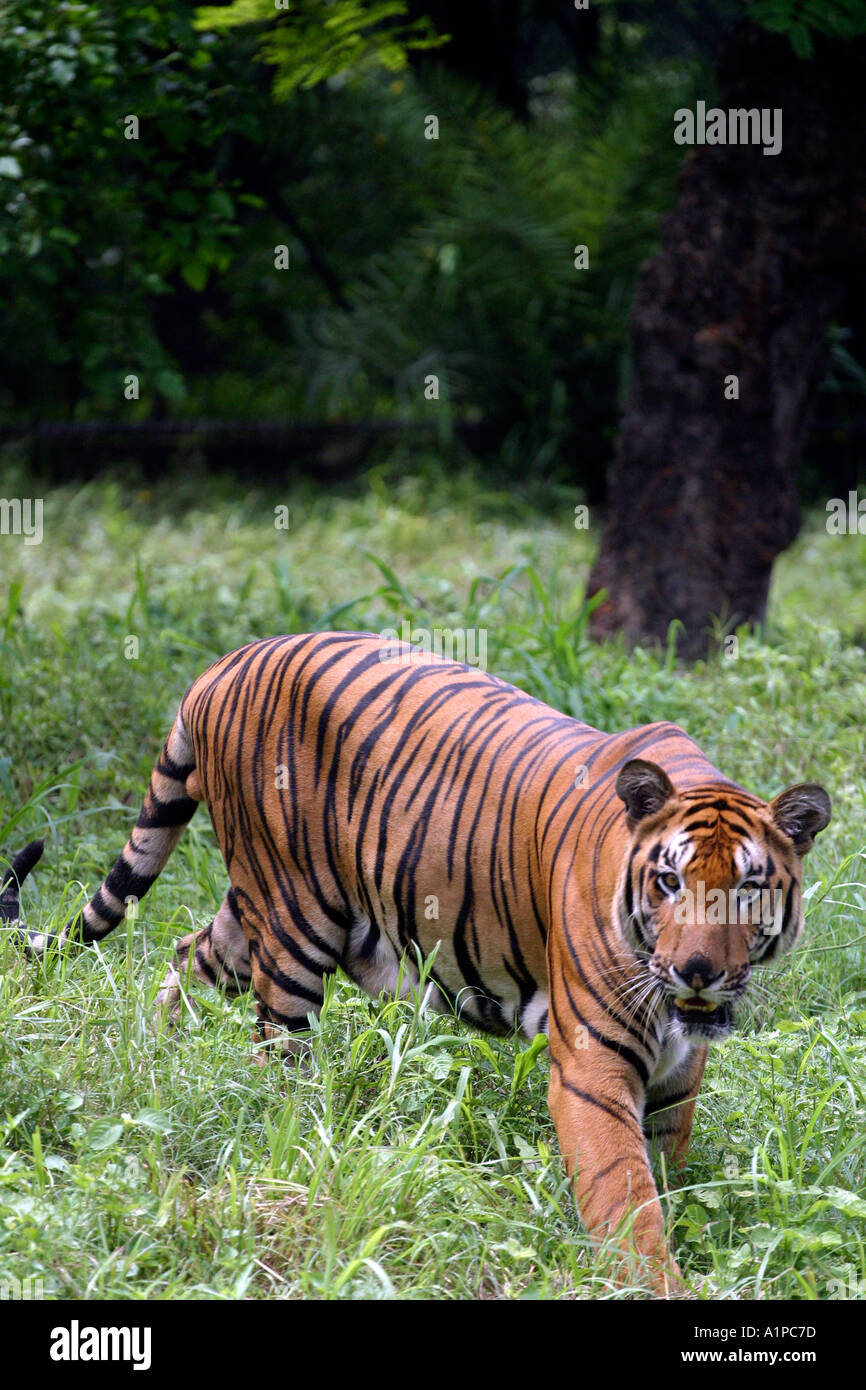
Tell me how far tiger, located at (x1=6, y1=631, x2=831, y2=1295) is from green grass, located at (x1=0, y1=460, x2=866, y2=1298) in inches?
4.4

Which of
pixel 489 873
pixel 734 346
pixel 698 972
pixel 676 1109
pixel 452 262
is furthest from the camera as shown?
pixel 452 262

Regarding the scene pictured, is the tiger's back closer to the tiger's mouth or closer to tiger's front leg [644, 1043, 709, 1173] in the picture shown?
tiger's front leg [644, 1043, 709, 1173]

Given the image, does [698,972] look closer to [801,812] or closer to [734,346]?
[801,812]

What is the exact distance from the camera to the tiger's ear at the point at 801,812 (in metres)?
2.60

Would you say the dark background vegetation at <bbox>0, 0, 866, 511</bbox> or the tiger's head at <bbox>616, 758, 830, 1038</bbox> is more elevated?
the dark background vegetation at <bbox>0, 0, 866, 511</bbox>

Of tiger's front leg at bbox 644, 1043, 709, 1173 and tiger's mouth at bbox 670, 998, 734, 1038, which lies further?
tiger's front leg at bbox 644, 1043, 709, 1173

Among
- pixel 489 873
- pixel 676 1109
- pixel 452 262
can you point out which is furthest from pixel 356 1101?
pixel 452 262

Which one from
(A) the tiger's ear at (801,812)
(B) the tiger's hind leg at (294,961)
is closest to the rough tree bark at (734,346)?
(B) the tiger's hind leg at (294,961)

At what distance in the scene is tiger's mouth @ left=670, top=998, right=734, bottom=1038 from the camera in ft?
8.33

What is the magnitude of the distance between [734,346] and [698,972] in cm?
446

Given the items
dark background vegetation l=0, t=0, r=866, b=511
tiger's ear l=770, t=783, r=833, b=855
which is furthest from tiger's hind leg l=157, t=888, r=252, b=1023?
dark background vegetation l=0, t=0, r=866, b=511

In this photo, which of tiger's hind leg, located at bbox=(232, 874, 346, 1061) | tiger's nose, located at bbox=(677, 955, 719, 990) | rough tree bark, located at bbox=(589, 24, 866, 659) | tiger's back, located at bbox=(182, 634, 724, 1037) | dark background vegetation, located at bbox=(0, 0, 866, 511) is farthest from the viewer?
dark background vegetation, located at bbox=(0, 0, 866, 511)

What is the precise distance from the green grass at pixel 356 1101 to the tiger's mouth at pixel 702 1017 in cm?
40

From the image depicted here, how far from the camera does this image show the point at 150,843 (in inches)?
143
